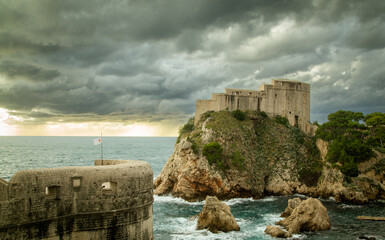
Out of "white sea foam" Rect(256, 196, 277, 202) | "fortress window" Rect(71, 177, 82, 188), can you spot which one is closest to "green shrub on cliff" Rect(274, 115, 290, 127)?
"white sea foam" Rect(256, 196, 277, 202)

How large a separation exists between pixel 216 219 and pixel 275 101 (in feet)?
111

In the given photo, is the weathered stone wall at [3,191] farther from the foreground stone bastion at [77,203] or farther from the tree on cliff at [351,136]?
the tree on cliff at [351,136]

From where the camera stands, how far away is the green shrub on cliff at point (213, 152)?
131 ft

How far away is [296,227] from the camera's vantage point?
26.6 metres

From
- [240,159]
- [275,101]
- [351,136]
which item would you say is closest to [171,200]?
[240,159]

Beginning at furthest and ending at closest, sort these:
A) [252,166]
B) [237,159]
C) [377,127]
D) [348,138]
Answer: [377,127]
[348,138]
[252,166]
[237,159]

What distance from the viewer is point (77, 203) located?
14.9 m

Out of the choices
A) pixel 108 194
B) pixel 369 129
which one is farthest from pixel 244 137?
pixel 108 194

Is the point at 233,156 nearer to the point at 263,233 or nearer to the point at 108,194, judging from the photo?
the point at 263,233

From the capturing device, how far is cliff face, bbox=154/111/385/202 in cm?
3884

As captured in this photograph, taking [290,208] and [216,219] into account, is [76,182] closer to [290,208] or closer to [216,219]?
[216,219]

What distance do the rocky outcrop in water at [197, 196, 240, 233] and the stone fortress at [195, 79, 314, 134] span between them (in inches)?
1043

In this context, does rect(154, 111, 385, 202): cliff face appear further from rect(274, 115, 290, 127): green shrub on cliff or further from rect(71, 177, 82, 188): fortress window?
rect(71, 177, 82, 188): fortress window

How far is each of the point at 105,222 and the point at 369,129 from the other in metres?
47.5
